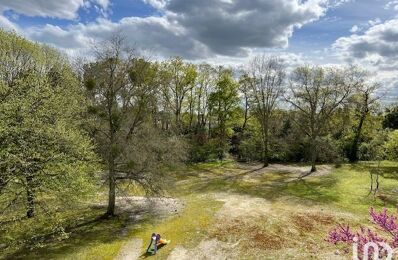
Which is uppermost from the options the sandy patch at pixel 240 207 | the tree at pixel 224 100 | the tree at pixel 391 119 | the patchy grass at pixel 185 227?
the tree at pixel 224 100

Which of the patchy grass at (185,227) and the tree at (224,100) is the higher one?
the tree at (224,100)

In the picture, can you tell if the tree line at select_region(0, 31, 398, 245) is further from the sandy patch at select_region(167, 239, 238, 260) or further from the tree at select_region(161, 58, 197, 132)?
the sandy patch at select_region(167, 239, 238, 260)

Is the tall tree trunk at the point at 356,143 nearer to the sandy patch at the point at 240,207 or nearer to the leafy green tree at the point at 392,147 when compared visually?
the leafy green tree at the point at 392,147

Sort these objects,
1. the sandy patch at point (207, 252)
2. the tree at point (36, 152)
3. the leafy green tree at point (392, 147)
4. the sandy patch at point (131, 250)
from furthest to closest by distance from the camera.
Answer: the leafy green tree at point (392, 147) → the sandy patch at point (131, 250) → the sandy patch at point (207, 252) → the tree at point (36, 152)

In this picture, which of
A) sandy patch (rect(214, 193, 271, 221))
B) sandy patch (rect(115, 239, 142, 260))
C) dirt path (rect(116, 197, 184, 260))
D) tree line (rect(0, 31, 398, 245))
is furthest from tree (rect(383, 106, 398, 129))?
sandy patch (rect(115, 239, 142, 260))

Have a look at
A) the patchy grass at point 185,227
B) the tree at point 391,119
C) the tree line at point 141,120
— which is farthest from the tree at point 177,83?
the tree at point 391,119

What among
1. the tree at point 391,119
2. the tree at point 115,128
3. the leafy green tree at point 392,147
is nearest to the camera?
the tree at point 115,128

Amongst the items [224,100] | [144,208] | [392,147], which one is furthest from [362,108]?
[144,208]

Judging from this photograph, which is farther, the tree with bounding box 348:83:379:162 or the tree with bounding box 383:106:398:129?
the tree with bounding box 383:106:398:129
